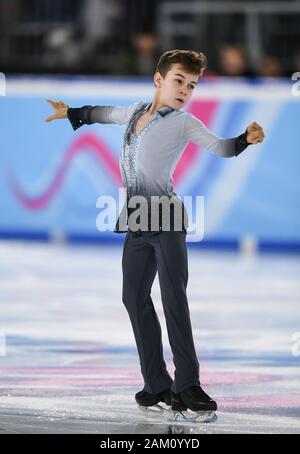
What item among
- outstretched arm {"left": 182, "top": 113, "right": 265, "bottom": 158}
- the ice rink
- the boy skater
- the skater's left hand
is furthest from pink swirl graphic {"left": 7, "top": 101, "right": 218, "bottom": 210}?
the skater's left hand

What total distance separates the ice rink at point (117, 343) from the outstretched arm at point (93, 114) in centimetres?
115

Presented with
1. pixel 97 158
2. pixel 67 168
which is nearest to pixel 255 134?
pixel 97 158

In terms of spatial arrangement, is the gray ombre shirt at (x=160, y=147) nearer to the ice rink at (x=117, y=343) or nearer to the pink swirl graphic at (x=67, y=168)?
the ice rink at (x=117, y=343)

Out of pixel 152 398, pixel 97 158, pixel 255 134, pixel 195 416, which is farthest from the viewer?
pixel 97 158

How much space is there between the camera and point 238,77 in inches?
472

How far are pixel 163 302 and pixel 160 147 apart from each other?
23.1 inches

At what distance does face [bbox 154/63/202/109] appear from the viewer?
172 inches

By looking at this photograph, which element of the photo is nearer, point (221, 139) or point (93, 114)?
point (221, 139)

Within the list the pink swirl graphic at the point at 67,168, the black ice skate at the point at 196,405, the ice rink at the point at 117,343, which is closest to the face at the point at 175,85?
the black ice skate at the point at 196,405

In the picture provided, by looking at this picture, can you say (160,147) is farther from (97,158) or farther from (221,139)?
(97,158)

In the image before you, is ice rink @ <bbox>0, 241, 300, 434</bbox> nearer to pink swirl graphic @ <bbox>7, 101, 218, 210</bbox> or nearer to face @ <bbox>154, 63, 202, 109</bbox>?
pink swirl graphic @ <bbox>7, 101, 218, 210</bbox>

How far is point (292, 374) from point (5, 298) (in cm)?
335

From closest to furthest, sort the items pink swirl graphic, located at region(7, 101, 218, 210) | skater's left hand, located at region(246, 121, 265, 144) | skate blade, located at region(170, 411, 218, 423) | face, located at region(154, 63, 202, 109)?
1. skater's left hand, located at region(246, 121, 265, 144)
2. face, located at region(154, 63, 202, 109)
3. skate blade, located at region(170, 411, 218, 423)
4. pink swirl graphic, located at region(7, 101, 218, 210)

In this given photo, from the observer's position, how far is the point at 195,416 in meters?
4.51
